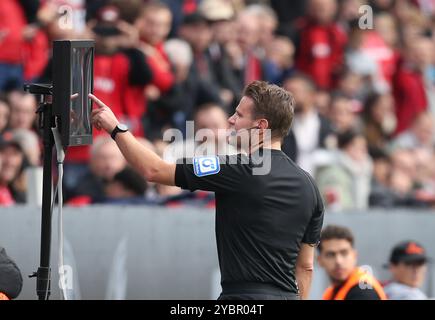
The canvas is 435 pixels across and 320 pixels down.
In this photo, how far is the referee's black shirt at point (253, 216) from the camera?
5832mm

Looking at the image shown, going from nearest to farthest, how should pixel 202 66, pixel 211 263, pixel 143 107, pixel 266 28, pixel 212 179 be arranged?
1. pixel 212 179
2. pixel 211 263
3. pixel 143 107
4. pixel 202 66
5. pixel 266 28

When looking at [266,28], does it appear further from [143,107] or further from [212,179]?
[212,179]

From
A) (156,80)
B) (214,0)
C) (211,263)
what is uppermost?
(214,0)

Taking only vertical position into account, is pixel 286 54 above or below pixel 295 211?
above

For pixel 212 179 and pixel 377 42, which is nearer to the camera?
pixel 212 179

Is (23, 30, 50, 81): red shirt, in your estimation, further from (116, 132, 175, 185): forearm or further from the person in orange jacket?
(116, 132, 175, 185): forearm

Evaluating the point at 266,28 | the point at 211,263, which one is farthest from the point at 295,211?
the point at 266,28

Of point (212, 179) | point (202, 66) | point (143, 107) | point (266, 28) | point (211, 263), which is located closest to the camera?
point (212, 179)

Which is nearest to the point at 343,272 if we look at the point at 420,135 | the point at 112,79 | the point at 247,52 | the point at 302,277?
the point at 302,277

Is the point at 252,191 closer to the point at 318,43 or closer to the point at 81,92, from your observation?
the point at 81,92

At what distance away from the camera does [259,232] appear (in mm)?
5891

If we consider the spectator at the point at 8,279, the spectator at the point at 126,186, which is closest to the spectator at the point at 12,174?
the spectator at the point at 126,186

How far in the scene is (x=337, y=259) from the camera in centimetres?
813

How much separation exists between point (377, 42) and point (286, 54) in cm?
183
